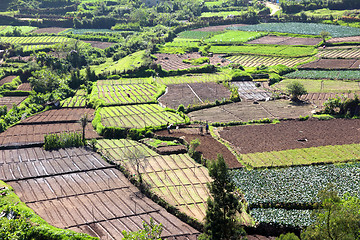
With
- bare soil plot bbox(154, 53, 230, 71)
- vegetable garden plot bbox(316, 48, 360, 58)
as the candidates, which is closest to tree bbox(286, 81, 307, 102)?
bare soil plot bbox(154, 53, 230, 71)

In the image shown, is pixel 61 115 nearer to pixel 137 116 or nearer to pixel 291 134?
pixel 137 116

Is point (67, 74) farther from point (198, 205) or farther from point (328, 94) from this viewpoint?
point (198, 205)

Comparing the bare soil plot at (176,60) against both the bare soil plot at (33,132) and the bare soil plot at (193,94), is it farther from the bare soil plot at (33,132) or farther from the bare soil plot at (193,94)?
the bare soil plot at (33,132)

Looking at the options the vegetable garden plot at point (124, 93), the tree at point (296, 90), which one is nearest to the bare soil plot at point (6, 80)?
the vegetable garden plot at point (124, 93)

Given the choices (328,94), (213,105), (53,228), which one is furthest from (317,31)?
(53,228)

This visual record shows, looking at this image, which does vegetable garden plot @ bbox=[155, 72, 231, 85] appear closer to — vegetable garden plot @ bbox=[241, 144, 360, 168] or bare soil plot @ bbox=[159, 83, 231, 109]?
bare soil plot @ bbox=[159, 83, 231, 109]

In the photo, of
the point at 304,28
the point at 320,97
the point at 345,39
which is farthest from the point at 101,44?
the point at 320,97
